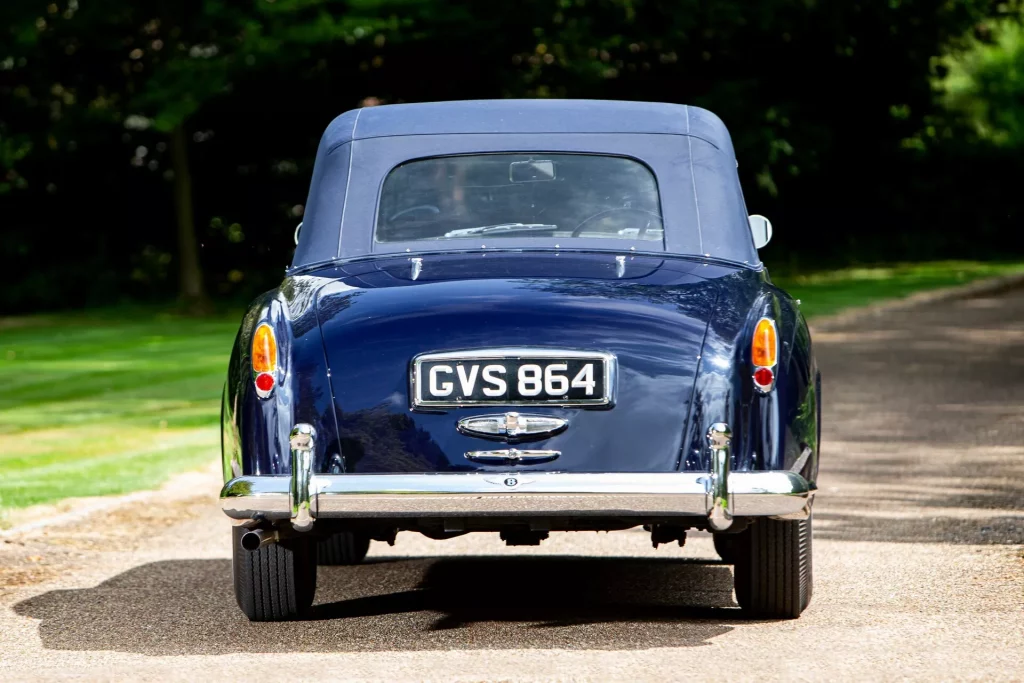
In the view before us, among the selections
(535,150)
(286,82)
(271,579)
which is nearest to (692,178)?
(535,150)

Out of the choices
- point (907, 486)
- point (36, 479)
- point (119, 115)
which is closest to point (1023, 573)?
point (907, 486)

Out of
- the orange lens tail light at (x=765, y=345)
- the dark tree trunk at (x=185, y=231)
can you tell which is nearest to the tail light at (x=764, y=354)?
the orange lens tail light at (x=765, y=345)

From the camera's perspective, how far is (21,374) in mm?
20719

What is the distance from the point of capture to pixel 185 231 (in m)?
34.1

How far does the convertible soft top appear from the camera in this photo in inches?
269

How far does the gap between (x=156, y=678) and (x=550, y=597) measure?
2064mm

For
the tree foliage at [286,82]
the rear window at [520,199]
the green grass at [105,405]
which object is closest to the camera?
the rear window at [520,199]

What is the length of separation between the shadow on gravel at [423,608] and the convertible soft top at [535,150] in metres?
1.42

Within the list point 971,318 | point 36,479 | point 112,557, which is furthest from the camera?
point 971,318

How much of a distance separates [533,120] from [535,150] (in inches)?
7.6

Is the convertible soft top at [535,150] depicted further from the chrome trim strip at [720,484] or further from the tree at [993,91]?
the tree at [993,91]

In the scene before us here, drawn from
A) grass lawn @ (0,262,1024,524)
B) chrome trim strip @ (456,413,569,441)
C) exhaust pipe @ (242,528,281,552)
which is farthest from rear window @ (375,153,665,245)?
grass lawn @ (0,262,1024,524)

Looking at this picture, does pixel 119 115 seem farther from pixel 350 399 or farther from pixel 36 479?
pixel 350 399

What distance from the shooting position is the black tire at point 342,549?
8.16 m
